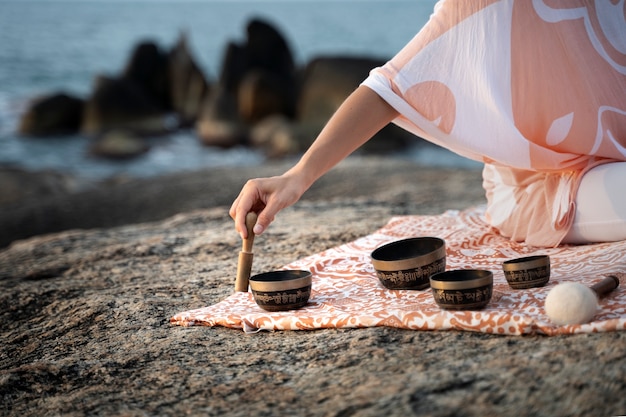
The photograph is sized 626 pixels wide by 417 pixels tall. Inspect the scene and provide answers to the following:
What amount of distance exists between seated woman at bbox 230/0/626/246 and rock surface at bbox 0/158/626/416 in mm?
733

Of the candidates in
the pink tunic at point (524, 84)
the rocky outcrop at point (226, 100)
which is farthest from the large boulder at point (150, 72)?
the pink tunic at point (524, 84)

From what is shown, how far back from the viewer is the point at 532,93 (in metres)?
2.21

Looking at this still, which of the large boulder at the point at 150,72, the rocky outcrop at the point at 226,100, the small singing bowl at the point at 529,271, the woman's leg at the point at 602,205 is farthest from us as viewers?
the large boulder at the point at 150,72

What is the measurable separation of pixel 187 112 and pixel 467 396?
14.6 metres

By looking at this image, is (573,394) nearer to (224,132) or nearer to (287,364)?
(287,364)

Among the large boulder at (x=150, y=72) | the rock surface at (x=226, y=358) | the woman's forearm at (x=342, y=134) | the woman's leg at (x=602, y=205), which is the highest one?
the large boulder at (x=150, y=72)

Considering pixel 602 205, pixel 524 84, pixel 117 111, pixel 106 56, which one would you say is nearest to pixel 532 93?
pixel 524 84

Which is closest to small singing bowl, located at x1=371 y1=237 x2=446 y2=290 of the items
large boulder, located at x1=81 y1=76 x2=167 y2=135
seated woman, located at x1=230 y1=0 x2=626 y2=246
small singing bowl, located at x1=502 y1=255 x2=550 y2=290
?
small singing bowl, located at x1=502 y1=255 x2=550 y2=290

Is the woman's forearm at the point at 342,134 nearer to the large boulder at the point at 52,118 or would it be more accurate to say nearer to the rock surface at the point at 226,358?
the rock surface at the point at 226,358

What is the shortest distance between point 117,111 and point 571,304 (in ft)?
43.8

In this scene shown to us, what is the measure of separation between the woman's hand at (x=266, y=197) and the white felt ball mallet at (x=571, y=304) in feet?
2.40

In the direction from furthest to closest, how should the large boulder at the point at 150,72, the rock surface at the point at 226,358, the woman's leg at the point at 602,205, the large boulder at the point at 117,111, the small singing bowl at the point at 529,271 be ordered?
1. the large boulder at the point at 150,72
2. the large boulder at the point at 117,111
3. the woman's leg at the point at 602,205
4. the small singing bowl at the point at 529,271
5. the rock surface at the point at 226,358

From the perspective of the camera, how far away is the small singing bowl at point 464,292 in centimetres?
170

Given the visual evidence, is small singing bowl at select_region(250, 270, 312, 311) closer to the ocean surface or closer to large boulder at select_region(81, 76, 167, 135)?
the ocean surface
